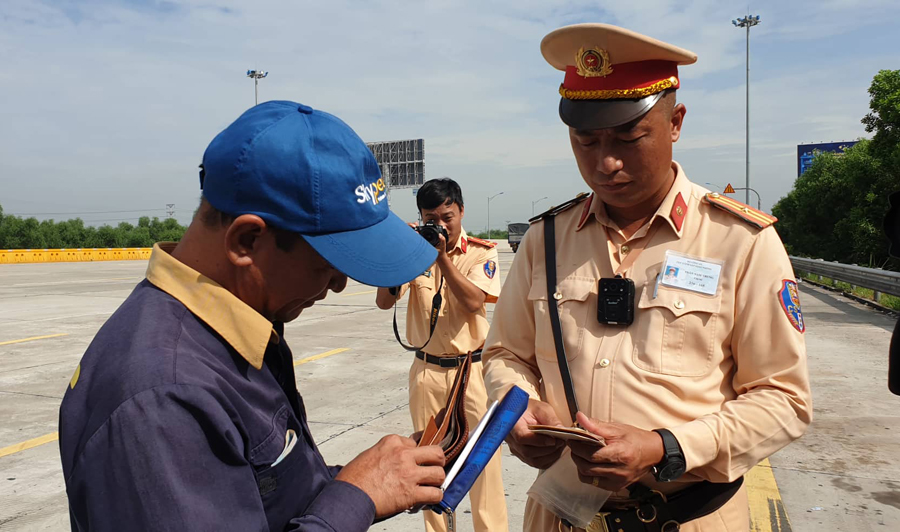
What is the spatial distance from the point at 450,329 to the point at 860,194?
85.1 ft

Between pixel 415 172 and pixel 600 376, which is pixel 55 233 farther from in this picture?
pixel 600 376

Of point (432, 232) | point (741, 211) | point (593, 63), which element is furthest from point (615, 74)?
point (432, 232)

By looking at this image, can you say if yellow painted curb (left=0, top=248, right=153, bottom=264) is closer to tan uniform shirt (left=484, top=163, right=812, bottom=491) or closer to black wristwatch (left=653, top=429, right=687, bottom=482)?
tan uniform shirt (left=484, top=163, right=812, bottom=491)

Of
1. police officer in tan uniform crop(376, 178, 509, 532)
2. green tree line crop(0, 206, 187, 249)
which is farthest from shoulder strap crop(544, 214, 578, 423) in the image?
green tree line crop(0, 206, 187, 249)

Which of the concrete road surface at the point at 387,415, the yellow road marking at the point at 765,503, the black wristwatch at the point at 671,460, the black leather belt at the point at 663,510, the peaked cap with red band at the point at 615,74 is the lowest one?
the yellow road marking at the point at 765,503

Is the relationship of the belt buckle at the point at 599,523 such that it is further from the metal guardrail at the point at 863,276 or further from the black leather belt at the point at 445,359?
the metal guardrail at the point at 863,276

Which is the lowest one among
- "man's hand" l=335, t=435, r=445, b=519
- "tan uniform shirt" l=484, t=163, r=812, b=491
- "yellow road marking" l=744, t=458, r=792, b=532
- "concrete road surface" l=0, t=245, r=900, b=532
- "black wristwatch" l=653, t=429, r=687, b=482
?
"yellow road marking" l=744, t=458, r=792, b=532

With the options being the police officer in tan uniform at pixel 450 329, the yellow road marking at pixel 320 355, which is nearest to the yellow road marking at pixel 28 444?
the yellow road marking at pixel 320 355

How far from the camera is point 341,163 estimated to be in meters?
1.35

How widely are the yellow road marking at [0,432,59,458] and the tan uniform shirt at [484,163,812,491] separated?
4.79 meters

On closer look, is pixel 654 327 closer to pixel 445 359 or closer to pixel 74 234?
pixel 445 359

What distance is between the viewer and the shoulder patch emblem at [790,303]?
1.76m

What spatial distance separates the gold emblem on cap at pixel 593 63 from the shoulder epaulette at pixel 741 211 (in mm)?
483

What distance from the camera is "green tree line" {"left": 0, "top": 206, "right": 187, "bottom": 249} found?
157 feet
